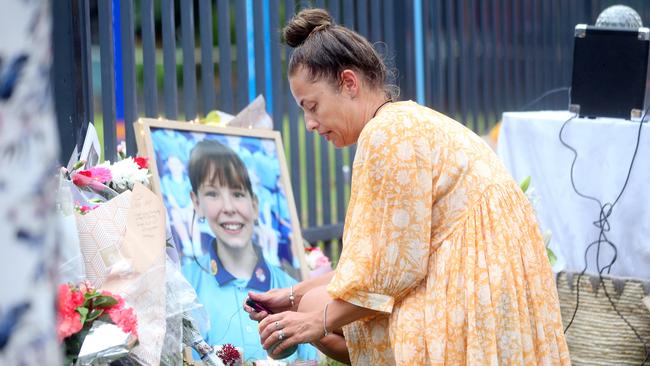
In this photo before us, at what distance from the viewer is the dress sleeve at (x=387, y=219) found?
2.51 meters

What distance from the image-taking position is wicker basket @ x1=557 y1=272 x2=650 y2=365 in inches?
171

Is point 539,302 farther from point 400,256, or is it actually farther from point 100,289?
point 100,289

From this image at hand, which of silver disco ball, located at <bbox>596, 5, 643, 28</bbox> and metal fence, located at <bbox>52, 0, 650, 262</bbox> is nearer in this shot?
metal fence, located at <bbox>52, 0, 650, 262</bbox>

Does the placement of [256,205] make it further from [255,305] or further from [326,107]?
[326,107]

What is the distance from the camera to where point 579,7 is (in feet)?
26.4

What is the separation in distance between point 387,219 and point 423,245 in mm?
122

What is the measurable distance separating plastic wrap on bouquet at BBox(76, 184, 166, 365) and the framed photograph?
1057mm

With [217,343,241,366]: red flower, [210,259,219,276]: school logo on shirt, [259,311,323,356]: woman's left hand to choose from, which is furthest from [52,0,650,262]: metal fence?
[259,311,323,356]: woman's left hand

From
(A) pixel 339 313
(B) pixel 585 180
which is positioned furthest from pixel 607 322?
(A) pixel 339 313

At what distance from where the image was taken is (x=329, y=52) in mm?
2670

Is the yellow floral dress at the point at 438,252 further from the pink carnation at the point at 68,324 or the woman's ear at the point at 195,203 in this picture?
the woman's ear at the point at 195,203

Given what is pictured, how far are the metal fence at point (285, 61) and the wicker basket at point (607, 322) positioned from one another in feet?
5.22

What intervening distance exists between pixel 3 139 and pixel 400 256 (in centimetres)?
156

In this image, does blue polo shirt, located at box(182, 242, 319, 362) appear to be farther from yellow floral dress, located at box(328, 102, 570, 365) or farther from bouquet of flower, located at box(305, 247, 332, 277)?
yellow floral dress, located at box(328, 102, 570, 365)
